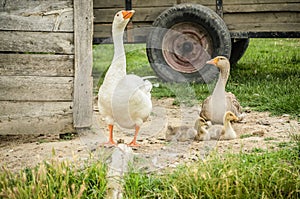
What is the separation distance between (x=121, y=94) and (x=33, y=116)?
4.49ft

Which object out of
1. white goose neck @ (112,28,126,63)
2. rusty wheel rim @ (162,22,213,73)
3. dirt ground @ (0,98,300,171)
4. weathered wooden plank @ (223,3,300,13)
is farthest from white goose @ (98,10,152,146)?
weathered wooden plank @ (223,3,300,13)

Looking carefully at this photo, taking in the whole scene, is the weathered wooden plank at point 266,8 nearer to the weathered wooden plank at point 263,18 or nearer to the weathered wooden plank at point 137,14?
the weathered wooden plank at point 263,18

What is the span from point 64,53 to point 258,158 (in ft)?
7.84

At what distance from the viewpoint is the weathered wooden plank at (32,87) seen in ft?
19.2

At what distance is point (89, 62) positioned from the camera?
597 cm

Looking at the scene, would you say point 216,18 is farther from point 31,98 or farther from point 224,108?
point 31,98

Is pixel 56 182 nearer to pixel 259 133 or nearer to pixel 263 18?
pixel 259 133

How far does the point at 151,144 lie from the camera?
18.8 feet

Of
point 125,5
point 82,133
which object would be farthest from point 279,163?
point 125,5

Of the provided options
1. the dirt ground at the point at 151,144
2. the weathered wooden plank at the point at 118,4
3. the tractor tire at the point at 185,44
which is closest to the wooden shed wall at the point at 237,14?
the weathered wooden plank at the point at 118,4

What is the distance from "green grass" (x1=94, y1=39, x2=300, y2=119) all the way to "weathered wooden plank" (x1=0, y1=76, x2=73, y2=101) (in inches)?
83.1

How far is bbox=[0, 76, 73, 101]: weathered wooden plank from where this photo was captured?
5.86 metres

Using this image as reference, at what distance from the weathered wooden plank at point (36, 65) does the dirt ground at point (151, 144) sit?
715mm

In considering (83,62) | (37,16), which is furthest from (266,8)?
(37,16)
